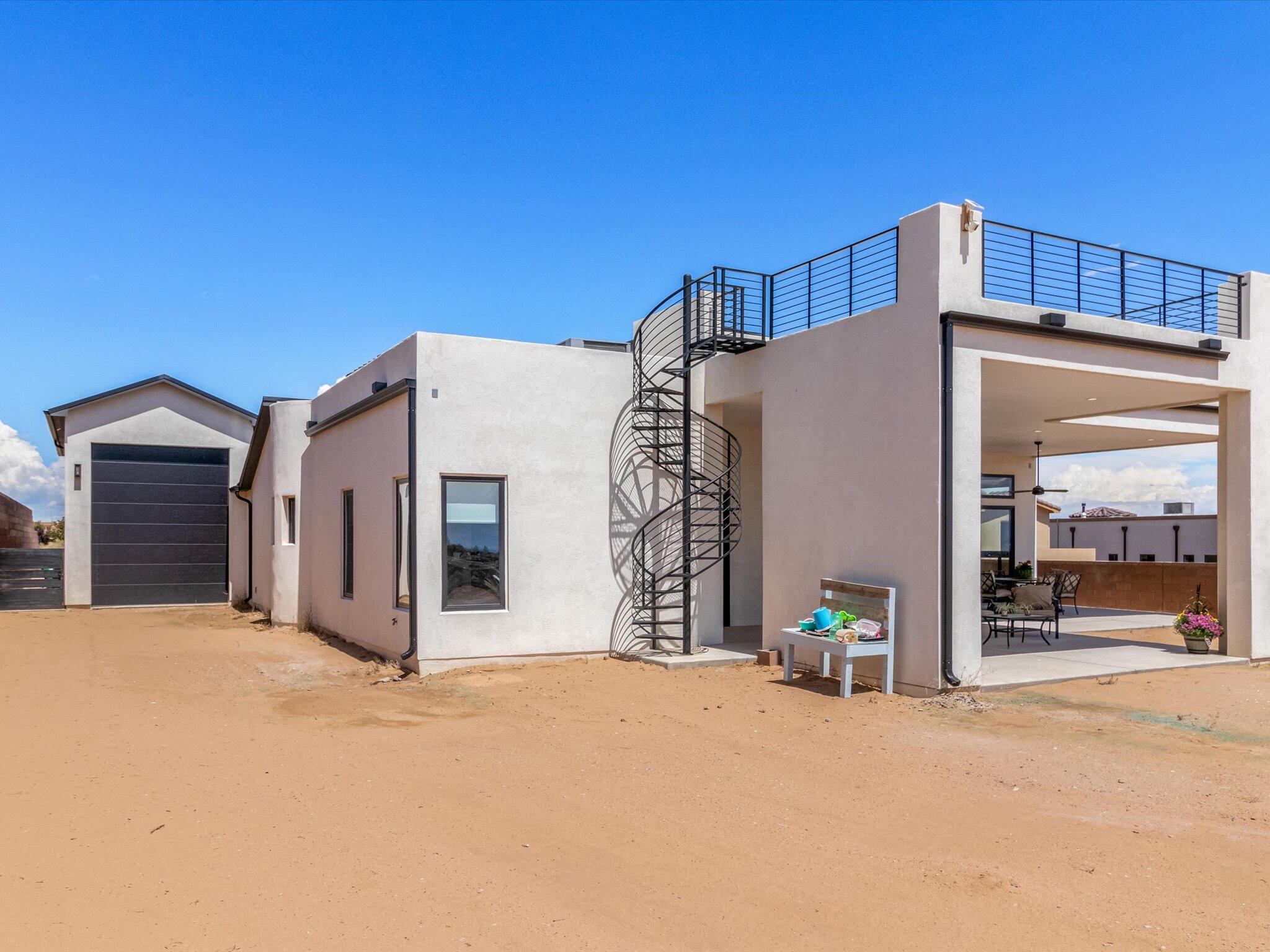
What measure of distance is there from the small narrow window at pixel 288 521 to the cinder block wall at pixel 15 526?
464 inches

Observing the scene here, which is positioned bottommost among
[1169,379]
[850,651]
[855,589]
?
[850,651]

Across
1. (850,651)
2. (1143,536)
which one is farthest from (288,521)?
(1143,536)

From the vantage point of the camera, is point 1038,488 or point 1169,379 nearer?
point 1169,379

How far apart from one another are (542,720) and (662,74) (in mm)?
9250

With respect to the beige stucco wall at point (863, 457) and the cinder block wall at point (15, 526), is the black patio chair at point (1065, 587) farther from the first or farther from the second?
the cinder block wall at point (15, 526)

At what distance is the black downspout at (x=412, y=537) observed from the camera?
9625 millimetres

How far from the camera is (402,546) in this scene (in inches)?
404

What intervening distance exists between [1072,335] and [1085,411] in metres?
4.14

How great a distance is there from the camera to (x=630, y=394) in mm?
11188

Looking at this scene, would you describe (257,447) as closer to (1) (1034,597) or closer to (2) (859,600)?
(2) (859,600)

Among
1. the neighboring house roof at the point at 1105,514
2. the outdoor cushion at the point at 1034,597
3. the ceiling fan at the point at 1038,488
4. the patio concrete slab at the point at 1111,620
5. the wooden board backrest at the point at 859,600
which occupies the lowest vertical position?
the patio concrete slab at the point at 1111,620

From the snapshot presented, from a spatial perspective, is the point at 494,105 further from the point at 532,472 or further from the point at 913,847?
the point at 913,847

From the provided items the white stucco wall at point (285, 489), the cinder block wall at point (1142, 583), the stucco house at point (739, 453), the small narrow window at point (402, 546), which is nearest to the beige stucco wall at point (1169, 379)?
the stucco house at point (739, 453)

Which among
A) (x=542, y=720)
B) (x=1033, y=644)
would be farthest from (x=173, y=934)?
(x=1033, y=644)
